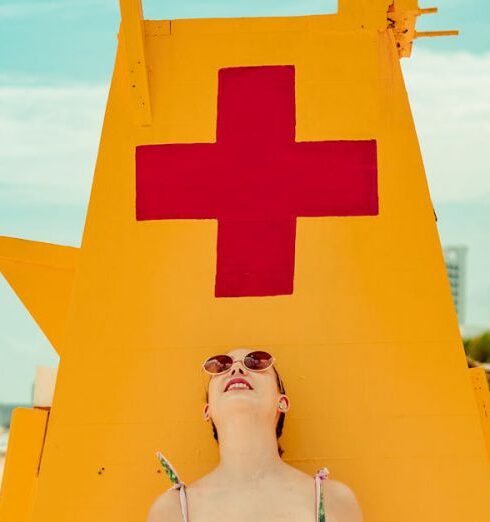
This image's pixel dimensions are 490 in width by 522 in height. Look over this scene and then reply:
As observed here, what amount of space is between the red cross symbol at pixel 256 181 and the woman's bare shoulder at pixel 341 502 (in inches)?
35.3

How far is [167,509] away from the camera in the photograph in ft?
12.0

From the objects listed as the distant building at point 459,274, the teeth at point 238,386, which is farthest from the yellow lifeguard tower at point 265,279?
the distant building at point 459,274

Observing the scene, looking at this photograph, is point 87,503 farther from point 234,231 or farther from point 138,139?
point 138,139

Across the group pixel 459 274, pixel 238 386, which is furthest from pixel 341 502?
pixel 459 274

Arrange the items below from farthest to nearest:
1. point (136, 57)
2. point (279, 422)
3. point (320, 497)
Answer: point (136, 57)
point (279, 422)
point (320, 497)

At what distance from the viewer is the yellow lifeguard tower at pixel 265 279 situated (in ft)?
13.5

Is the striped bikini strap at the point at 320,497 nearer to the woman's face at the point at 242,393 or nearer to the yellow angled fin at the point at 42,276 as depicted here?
the woman's face at the point at 242,393

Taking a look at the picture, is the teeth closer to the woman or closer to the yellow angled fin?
the woman

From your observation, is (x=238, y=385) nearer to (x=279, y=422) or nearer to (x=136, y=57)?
(x=279, y=422)

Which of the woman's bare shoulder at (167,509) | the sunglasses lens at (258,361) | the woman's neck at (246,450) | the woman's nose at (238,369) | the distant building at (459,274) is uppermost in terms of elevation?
the distant building at (459,274)

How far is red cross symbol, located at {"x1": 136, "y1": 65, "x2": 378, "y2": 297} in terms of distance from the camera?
170 inches

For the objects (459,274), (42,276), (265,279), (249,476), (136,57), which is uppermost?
(459,274)

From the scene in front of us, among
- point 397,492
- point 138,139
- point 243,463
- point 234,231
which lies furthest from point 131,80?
point 397,492

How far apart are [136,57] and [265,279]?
1.10 m
